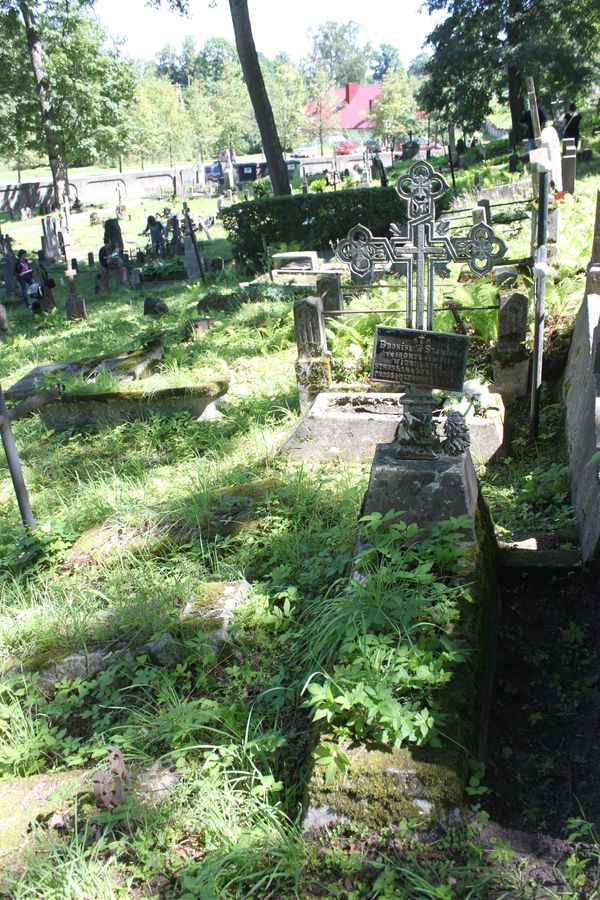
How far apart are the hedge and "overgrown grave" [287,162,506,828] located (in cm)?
1398

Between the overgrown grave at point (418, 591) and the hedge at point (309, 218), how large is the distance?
45.9 ft

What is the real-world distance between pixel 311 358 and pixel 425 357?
2993 millimetres

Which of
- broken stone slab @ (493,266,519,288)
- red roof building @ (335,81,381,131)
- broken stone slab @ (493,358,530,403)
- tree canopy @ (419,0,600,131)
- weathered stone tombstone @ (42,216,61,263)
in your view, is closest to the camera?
broken stone slab @ (493,358,530,403)

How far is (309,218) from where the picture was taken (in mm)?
18359

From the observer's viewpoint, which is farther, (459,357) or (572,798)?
(459,357)

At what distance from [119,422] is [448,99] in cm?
2193

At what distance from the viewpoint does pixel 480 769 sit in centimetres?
274

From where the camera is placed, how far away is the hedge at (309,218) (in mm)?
17984

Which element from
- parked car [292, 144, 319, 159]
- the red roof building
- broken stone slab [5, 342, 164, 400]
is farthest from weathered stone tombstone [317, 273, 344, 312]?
the red roof building

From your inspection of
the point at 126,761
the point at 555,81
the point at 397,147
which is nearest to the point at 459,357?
the point at 126,761

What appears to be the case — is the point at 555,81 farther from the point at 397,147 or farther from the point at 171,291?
the point at 397,147

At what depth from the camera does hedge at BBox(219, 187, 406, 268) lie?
1798 cm

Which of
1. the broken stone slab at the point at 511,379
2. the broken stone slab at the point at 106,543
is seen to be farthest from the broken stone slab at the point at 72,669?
the broken stone slab at the point at 511,379

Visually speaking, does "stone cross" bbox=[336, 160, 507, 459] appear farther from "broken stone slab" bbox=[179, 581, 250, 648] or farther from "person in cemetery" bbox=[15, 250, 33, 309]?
"person in cemetery" bbox=[15, 250, 33, 309]
